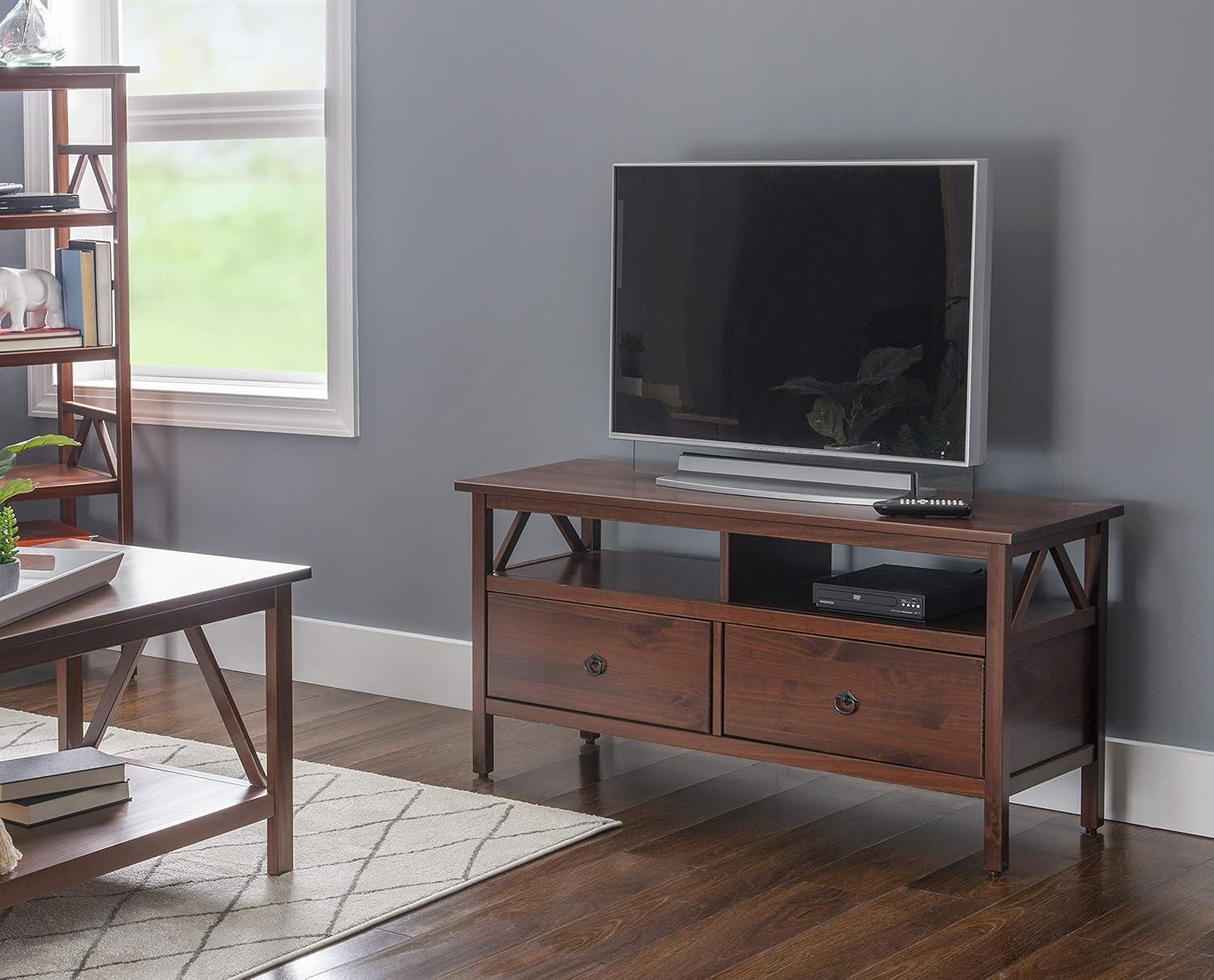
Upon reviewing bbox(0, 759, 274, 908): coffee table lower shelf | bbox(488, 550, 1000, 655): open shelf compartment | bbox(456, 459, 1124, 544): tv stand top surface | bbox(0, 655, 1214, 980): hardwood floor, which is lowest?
bbox(0, 655, 1214, 980): hardwood floor

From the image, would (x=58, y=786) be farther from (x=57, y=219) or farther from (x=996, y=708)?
(x=57, y=219)

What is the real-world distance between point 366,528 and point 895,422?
64.3 inches

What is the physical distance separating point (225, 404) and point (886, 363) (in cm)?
203

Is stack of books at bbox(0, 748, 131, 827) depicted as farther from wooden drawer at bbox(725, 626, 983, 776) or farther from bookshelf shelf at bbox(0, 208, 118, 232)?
bookshelf shelf at bbox(0, 208, 118, 232)

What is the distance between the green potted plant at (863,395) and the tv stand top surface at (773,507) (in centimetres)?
20

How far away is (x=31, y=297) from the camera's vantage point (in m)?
4.23

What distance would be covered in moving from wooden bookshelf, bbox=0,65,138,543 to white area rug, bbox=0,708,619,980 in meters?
1.13

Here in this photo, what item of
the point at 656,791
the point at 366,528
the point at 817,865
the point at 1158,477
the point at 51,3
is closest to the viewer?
the point at 817,865

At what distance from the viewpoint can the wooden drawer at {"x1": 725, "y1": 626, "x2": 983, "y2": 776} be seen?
9.48ft

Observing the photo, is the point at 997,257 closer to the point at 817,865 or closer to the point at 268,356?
the point at 817,865


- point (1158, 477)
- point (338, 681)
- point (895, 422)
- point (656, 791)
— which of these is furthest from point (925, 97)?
point (338, 681)

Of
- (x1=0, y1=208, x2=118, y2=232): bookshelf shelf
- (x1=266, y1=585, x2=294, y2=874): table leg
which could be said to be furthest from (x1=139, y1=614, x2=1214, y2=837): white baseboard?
(x1=266, y1=585, x2=294, y2=874): table leg

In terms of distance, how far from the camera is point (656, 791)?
3.36m

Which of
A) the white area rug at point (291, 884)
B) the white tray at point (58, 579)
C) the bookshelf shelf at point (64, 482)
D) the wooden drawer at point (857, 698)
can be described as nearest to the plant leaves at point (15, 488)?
the white tray at point (58, 579)
